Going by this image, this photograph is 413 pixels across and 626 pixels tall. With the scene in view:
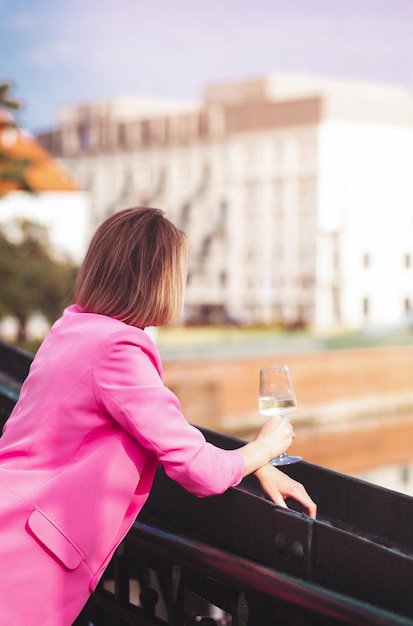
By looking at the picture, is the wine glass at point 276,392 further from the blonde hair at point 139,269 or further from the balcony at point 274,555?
the blonde hair at point 139,269

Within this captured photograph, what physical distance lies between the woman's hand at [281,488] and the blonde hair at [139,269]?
13.5 inches

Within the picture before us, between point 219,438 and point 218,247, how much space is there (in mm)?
66884

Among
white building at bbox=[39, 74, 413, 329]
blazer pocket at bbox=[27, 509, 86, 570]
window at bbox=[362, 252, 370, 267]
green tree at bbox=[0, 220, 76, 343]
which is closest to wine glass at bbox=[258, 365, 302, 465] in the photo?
blazer pocket at bbox=[27, 509, 86, 570]

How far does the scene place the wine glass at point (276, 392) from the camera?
257 cm

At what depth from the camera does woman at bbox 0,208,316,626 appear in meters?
1.96

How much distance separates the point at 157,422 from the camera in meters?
1.96

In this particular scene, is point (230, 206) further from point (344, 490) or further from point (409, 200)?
point (344, 490)

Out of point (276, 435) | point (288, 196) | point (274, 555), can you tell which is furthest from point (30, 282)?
point (288, 196)

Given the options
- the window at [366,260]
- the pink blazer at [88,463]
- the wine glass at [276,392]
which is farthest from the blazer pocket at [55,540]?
the window at [366,260]

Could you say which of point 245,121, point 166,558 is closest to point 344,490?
point 166,558

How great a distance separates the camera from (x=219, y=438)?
2.38 meters

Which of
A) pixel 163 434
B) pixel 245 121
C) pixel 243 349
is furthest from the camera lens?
pixel 245 121

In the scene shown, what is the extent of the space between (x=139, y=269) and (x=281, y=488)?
1.58 ft

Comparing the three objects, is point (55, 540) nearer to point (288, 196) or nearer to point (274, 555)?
point (274, 555)
